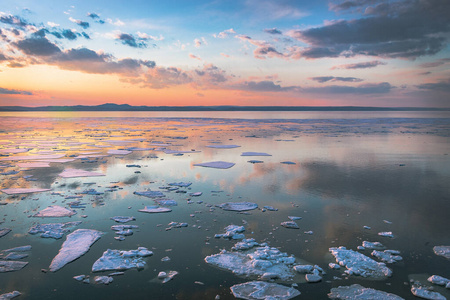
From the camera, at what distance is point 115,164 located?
1238 centimetres

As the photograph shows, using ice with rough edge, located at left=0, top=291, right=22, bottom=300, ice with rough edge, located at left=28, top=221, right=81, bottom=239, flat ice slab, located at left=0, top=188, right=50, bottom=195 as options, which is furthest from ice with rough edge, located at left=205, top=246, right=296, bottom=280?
flat ice slab, located at left=0, top=188, right=50, bottom=195

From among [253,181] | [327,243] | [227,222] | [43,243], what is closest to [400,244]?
[327,243]

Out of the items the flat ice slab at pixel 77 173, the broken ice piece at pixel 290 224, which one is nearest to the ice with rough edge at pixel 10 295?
the broken ice piece at pixel 290 224

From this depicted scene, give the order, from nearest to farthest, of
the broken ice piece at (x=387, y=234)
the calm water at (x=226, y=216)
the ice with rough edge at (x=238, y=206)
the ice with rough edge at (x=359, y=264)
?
the calm water at (x=226, y=216), the ice with rough edge at (x=359, y=264), the broken ice piece at (x=387, y=234), the ice with rough edge at (x=238, y=206)

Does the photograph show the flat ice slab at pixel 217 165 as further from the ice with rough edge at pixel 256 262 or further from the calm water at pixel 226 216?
the ice with rough edge at pixel 256 262

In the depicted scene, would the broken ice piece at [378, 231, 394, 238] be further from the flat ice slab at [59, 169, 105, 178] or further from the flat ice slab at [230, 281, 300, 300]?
the flat ice slab at [59, 169, 105, 178]

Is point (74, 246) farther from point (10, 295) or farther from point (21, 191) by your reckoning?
point (21, 191)

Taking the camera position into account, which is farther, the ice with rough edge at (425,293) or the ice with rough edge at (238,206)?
the ice with rough edge at (238,206)

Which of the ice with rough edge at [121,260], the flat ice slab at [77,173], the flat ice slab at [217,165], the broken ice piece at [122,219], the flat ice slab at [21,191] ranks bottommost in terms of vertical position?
the ice with rough edge at [121,260]

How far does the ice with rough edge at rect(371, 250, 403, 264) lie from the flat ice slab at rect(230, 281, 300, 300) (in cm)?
175

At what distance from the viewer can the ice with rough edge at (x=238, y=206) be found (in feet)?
23.0

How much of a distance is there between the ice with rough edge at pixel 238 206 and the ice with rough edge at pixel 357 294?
3204 mm

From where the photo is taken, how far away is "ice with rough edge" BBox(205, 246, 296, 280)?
442 centimetres

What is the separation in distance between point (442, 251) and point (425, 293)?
4.94 ft
